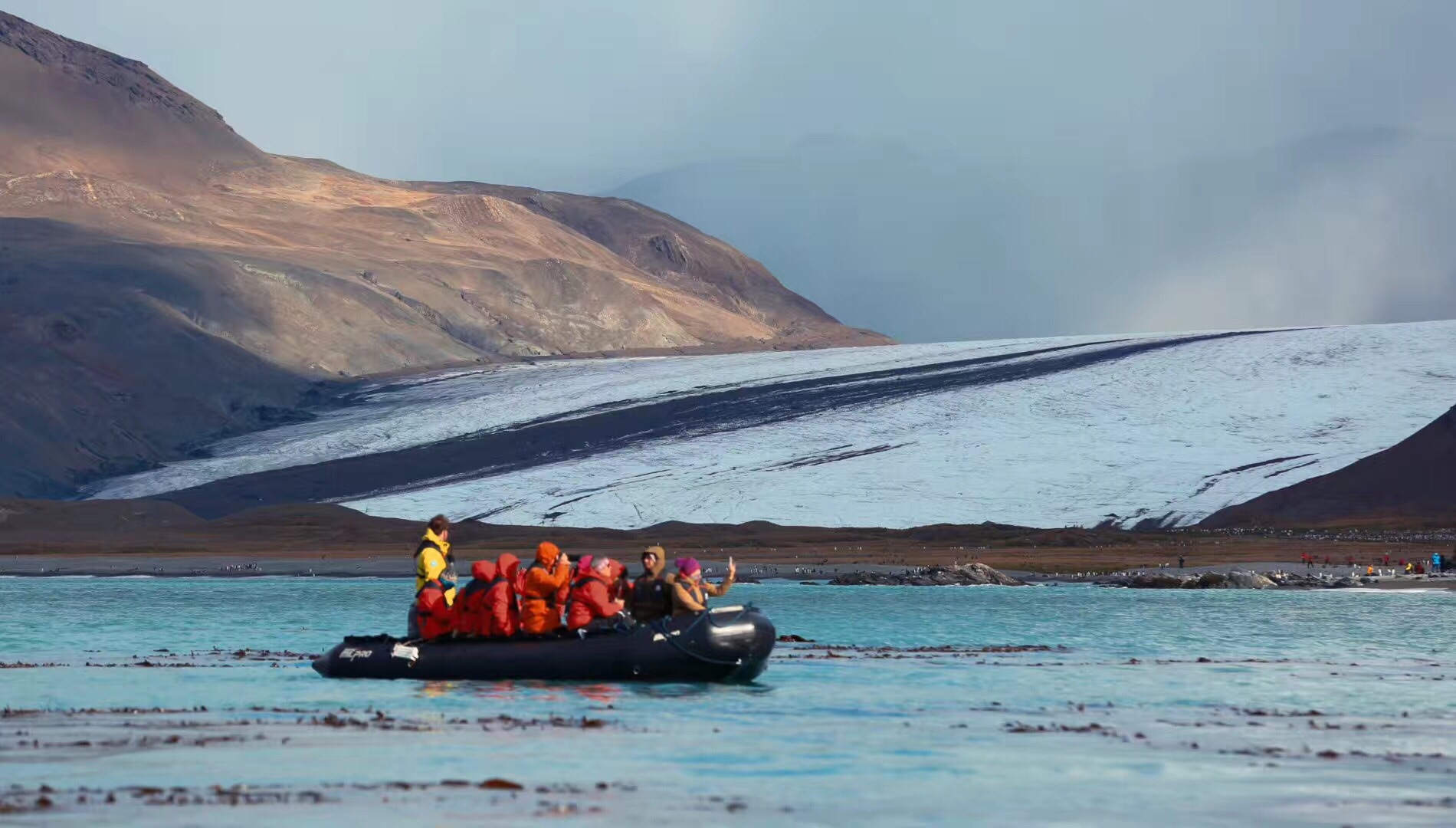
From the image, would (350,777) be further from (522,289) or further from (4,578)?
(522,289)

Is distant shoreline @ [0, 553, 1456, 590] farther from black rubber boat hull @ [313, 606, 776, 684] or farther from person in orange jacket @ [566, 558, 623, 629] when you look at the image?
person in orange jacket @ [566, 558, 623, 629]

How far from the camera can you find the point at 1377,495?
81.6m

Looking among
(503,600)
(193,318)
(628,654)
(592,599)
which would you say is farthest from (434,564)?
(193,318)

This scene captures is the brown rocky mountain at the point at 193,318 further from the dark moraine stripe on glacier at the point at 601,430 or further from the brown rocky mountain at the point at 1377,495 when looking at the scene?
the brown rocky mountain at the point at 1377,495

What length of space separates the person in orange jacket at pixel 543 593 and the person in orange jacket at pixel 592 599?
21 centimetres

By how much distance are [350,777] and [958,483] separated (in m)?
69.2

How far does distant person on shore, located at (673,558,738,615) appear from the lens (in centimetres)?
2602

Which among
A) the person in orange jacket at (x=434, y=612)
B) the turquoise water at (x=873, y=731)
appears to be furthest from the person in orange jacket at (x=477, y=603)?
the turquoise water at (x=873, y=731)

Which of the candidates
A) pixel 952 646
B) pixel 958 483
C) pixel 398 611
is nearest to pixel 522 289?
pixel 958 483

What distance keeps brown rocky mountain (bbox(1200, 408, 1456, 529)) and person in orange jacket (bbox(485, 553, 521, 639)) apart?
183 ft

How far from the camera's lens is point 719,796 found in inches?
615

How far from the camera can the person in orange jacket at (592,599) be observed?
84.9 ft

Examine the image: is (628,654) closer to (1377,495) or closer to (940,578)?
(940,578)

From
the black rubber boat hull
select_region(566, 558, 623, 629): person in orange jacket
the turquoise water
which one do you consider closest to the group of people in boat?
select_region(566, 558, 623, 629): person in orange jacket
